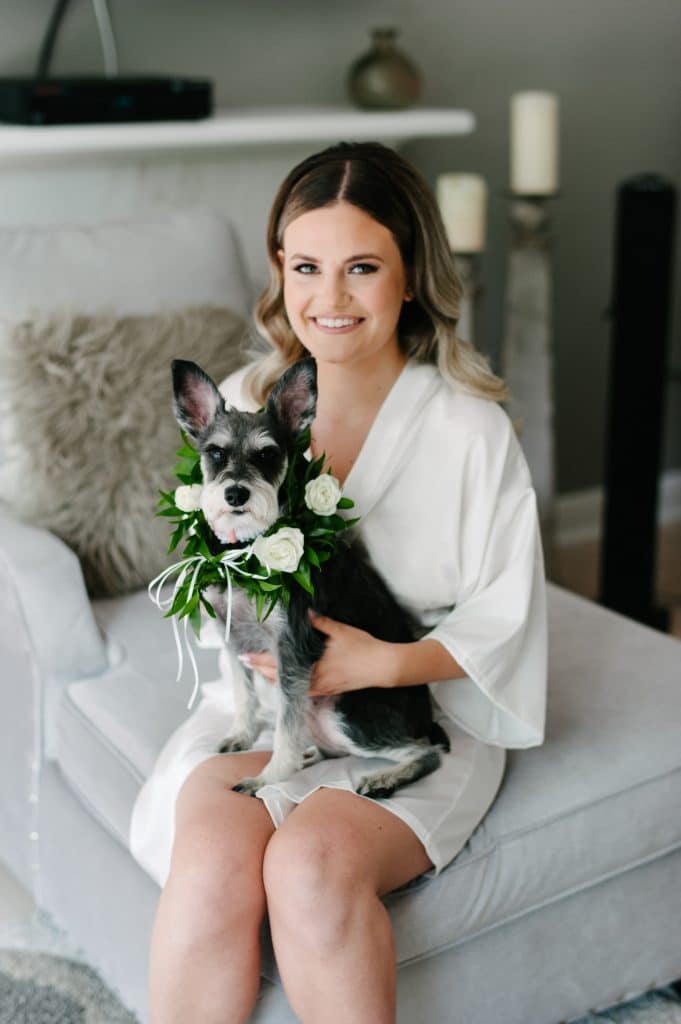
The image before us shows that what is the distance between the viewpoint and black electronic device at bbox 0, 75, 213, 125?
2447 millimetres

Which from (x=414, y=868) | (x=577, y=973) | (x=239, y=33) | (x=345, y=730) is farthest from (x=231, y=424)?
(x=239, y=33)

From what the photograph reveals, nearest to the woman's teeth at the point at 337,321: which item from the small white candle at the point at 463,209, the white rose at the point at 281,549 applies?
the white rose at the point at 281,549

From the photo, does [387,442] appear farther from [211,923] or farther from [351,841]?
[211,923]

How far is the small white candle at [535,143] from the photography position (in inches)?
113

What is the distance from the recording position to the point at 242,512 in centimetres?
137

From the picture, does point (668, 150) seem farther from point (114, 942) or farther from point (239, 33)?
point (114, 942)

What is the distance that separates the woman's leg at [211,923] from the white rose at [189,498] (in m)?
0.35

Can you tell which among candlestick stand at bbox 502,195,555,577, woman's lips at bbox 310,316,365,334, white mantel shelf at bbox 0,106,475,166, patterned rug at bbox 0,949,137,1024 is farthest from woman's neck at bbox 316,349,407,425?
candlestick stand at bbox 502,195,555,577

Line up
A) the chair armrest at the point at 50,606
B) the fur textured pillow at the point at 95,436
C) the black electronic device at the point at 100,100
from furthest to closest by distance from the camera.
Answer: the black electronic device at the point at 100,100
the fur textured pillow at the point at 95,436
the chair armrest at the point at 50,606

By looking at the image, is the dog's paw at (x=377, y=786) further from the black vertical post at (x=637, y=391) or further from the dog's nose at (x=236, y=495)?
the black vertical post at (x=637, y=391)

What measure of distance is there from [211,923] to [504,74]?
249 centimetres

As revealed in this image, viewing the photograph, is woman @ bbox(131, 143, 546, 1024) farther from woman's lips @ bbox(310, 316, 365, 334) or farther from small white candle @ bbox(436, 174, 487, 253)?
small white candle @ bbox(436, 174, 487, 253)

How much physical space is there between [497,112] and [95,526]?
5.84ft

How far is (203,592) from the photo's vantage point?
1509 millimetres
